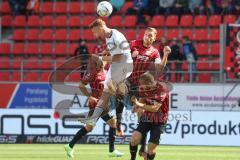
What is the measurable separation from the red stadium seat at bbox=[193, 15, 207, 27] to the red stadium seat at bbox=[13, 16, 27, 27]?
7.04 metres

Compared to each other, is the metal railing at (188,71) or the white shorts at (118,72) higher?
the white shorts at (118,72)

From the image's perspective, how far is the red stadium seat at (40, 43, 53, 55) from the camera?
30.4 m

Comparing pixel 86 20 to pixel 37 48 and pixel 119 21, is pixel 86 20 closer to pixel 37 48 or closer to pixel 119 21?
pixel 119 21

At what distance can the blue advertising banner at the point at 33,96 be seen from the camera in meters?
27.1

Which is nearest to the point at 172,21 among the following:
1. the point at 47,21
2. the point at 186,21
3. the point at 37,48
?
the point at 186,21

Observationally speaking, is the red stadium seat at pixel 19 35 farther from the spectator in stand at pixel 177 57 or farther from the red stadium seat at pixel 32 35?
the spectator in stand at pixel 177 57

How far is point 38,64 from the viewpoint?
28766mm

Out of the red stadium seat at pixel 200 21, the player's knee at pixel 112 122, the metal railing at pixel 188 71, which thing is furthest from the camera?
the red stadium seat at pixel 200 21

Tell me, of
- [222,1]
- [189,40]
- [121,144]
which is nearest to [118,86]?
[121,144]

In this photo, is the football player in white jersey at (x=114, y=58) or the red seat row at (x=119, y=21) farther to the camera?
the red seat row at (x=119, y=21)

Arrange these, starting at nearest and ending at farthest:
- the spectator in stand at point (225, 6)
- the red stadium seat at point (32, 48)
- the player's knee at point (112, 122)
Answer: the player's knee at point (112, 122)
the spectator in stand at point (225, 6)
the red stadium seat at point (32, 48)

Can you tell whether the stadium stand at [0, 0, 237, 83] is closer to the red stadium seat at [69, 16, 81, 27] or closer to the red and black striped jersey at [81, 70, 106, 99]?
the red stadium seat at [69, 16, 81, 27]

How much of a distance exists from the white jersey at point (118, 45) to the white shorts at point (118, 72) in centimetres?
11

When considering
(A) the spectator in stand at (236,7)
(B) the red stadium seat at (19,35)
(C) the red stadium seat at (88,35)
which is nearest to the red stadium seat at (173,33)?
(A) the spectator in stand at (236,7)
